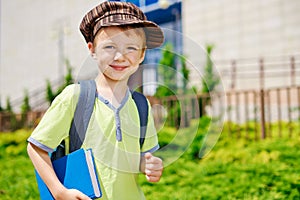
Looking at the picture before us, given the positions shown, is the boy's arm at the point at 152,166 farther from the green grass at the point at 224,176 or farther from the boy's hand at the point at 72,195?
the green grass at the point at 224,176

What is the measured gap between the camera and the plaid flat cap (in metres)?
1.26

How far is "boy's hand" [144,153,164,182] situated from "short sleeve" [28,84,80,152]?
0.90 ft

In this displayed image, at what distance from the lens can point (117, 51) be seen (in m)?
1.25

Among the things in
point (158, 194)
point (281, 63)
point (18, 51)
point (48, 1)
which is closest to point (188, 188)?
point (158, 194)

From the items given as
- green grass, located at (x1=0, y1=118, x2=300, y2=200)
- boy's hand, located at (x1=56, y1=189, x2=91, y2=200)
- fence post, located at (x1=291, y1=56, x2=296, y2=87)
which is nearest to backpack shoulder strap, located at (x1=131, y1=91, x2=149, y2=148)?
boy's hand, located at (x1=56, y1=189, x2=91, y2=200)

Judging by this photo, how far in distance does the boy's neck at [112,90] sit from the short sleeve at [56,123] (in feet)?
0.26

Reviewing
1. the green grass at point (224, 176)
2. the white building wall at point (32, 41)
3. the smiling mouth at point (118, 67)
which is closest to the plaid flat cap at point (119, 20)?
the smiling mouth at point (118, 67)

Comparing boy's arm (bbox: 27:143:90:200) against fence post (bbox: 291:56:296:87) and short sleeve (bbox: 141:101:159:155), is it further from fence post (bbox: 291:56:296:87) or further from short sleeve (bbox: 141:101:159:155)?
fence post (bbox: 291:56:296:87)

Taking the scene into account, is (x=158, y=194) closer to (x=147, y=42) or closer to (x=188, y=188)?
(x=188, y=188)

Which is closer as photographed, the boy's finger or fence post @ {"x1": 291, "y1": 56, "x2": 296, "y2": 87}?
the boy's finger

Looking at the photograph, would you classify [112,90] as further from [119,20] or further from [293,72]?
[293,72]

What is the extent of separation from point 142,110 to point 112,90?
4.9 inches

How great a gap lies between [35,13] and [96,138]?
19.6 metres

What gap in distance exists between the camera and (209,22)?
12023 millimetres
